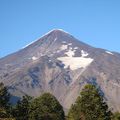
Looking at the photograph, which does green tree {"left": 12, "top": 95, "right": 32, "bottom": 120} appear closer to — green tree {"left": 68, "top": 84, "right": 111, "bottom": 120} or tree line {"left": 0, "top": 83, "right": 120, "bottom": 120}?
tree line {"left": 0, "top": 83, "right": 120, "bottom": 120}

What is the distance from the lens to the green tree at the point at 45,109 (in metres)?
97.8

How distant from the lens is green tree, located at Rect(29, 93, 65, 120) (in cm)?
9781

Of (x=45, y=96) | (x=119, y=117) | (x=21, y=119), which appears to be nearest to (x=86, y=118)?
(x=21, y=119)

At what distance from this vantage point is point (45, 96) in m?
118

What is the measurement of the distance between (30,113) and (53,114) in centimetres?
1251

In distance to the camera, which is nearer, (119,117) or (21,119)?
(21,119)

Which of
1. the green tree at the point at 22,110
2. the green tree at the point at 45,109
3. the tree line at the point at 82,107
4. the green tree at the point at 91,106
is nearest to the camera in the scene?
the green tree at the point at 91,106

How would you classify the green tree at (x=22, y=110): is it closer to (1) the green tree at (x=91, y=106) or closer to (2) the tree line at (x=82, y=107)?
(2) the tree line at (x=82, y=107)

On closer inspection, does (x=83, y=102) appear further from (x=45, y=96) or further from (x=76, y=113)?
(x=45, y=96)

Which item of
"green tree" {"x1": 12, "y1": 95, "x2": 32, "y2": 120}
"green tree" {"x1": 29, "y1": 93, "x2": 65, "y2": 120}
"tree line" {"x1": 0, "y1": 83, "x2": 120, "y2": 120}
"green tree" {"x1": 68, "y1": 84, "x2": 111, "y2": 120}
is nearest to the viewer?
"green tree" {"x1": 68, "y1": 84, "x2": 111, "y2": 120}

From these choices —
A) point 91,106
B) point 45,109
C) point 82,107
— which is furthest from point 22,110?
point 91,106

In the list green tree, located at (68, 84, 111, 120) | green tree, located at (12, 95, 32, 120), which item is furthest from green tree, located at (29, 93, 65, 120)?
green tree, located at (68, 84, 111, 120)

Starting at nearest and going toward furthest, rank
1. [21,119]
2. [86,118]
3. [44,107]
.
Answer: [86,118]
[21,119]
[44,107]

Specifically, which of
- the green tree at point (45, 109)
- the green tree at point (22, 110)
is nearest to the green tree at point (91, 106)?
the green tree at point (22, 110)
